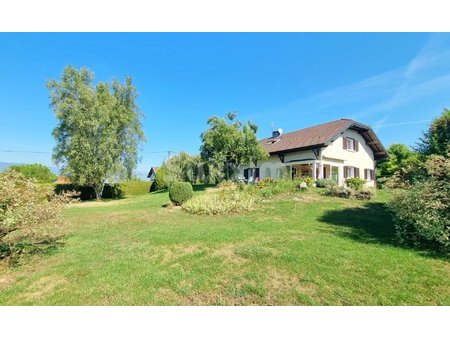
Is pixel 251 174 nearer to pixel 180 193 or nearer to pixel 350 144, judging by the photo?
pixel 350 144

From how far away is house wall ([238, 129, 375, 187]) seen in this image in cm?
2016

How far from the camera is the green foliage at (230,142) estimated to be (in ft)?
66.5

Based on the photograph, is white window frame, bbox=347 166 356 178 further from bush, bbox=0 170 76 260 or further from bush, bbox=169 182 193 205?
bush, bbox=0 170 76 260

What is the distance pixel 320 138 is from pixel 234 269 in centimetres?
1828

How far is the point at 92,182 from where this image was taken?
20203 millimetres

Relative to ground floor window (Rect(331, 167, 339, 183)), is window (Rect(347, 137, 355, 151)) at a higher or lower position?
higher

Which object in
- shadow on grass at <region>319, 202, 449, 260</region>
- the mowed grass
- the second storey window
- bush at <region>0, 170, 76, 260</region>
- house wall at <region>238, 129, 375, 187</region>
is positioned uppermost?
the second storey window

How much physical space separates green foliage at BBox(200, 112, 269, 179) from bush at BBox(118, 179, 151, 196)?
1106cm

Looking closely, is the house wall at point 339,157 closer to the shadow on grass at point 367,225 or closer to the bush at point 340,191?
the bush at point 340,191

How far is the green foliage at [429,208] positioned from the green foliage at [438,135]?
10031 millimetres

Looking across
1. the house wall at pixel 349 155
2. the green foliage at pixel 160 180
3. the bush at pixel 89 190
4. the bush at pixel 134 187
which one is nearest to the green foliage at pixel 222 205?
the house wall at pixel 349 155

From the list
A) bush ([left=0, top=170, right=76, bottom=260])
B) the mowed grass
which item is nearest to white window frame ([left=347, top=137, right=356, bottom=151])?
the mowed grass
